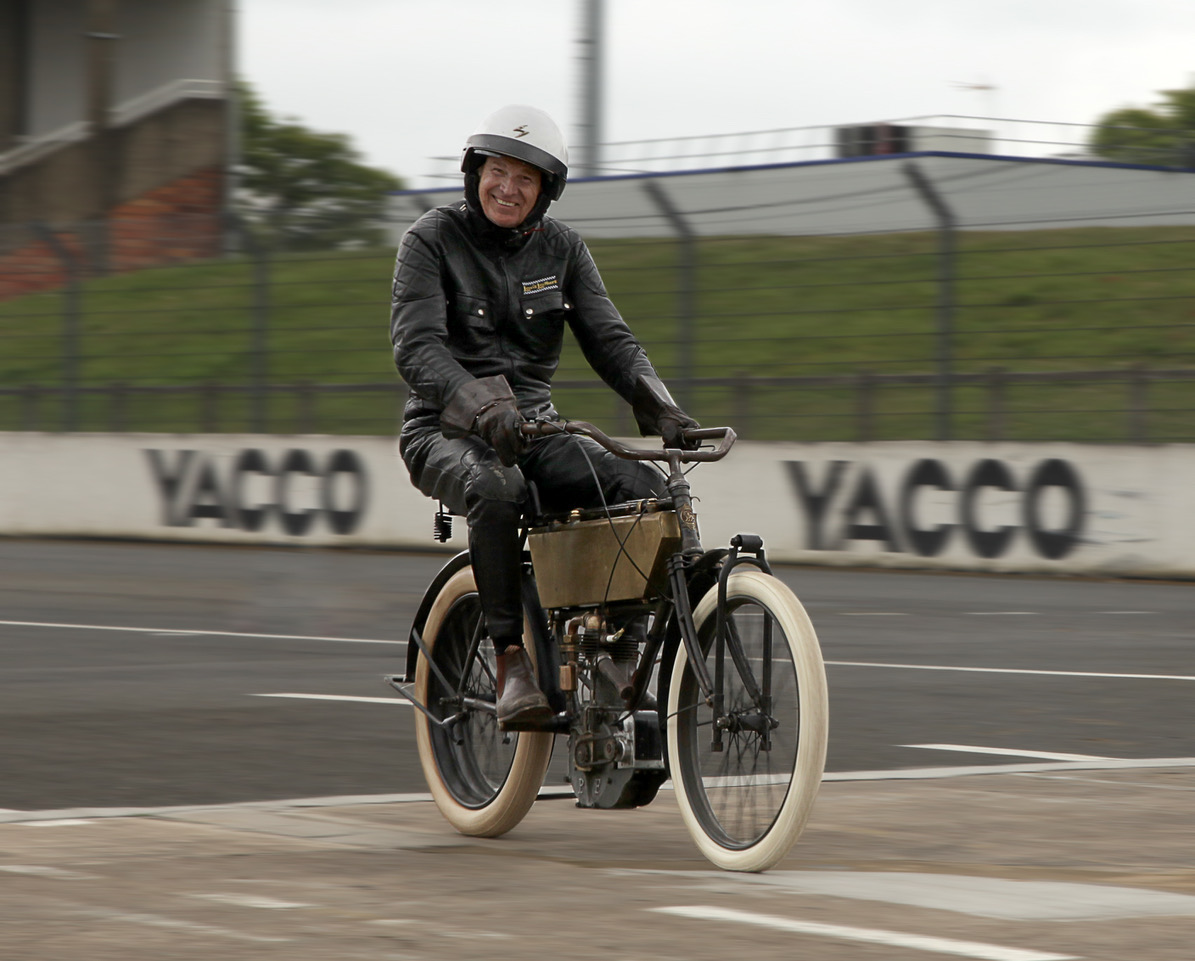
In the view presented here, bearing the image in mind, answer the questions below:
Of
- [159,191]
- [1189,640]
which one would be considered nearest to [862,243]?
[1189,640]

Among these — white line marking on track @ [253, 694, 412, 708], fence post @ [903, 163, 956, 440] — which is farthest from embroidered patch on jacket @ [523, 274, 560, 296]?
fence post @ [903, 163, 956, 440]

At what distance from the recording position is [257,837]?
20.6 feet

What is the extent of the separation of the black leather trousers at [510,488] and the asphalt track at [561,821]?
2.30 feet

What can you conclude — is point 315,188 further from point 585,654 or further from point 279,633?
point 585,654

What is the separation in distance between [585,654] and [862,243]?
587 inches

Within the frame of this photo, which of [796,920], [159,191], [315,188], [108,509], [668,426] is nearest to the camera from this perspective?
[796,920]

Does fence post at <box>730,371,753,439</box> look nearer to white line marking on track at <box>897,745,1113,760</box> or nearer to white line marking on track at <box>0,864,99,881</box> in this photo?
white line marking on track at <box>897,745,1113,760</box>

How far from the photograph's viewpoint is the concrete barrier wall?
18141 millimetres

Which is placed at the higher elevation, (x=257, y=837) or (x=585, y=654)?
(x=585, y=654)

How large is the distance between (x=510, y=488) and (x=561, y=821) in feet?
3.87

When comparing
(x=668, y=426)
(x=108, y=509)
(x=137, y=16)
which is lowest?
(x=108, y=509)

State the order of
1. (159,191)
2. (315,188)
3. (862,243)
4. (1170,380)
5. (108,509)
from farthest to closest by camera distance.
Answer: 1. (315,188)
2. (159,191)
3. (108,509)
4. (862,243)
5. (1170,380)

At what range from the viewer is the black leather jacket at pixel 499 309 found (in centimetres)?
632

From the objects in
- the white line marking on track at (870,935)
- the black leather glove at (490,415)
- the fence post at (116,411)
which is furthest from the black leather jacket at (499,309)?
the fence post at (116,411)
